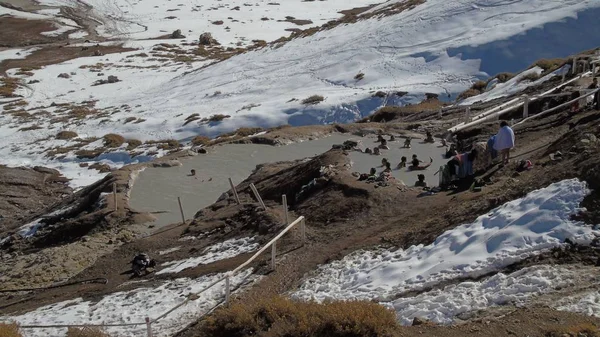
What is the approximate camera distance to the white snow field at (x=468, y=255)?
9336mm

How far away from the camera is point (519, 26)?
4094 cm

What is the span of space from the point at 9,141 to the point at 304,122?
853 inches

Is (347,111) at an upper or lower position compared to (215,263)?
lower

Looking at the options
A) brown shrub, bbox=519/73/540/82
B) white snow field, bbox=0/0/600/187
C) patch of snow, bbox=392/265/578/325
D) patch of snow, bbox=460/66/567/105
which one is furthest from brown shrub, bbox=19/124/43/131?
patch of snow, bbox=392/265/578/325

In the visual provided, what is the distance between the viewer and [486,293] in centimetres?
879

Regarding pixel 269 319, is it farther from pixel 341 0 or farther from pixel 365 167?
pixel 341 0

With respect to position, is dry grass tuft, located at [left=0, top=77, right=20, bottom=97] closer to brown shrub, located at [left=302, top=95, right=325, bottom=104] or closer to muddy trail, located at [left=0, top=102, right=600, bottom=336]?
brown shrub, located at [left=302, top=95, right=325, bottom=104]

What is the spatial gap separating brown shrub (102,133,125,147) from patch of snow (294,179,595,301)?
30115mm

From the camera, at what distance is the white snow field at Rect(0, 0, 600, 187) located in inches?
1519

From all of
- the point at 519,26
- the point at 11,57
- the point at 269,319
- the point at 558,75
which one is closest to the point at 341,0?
the point at 11,57

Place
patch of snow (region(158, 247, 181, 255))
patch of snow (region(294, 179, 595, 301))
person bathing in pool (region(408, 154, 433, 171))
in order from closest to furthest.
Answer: patch of snow (region(294, 179, 595, 301)) < patch of snow (region(158, 247, 181, 255)) < person bathing in pool (region(408, 154, 433, 171))

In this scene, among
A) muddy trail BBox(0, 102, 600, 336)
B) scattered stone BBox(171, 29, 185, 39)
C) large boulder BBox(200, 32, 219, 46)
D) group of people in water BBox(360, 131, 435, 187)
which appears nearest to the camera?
muddy trail BBox(0, 102, 600, 336)

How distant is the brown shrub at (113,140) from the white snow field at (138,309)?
26.0 meters

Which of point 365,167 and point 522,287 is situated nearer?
point 522,287
